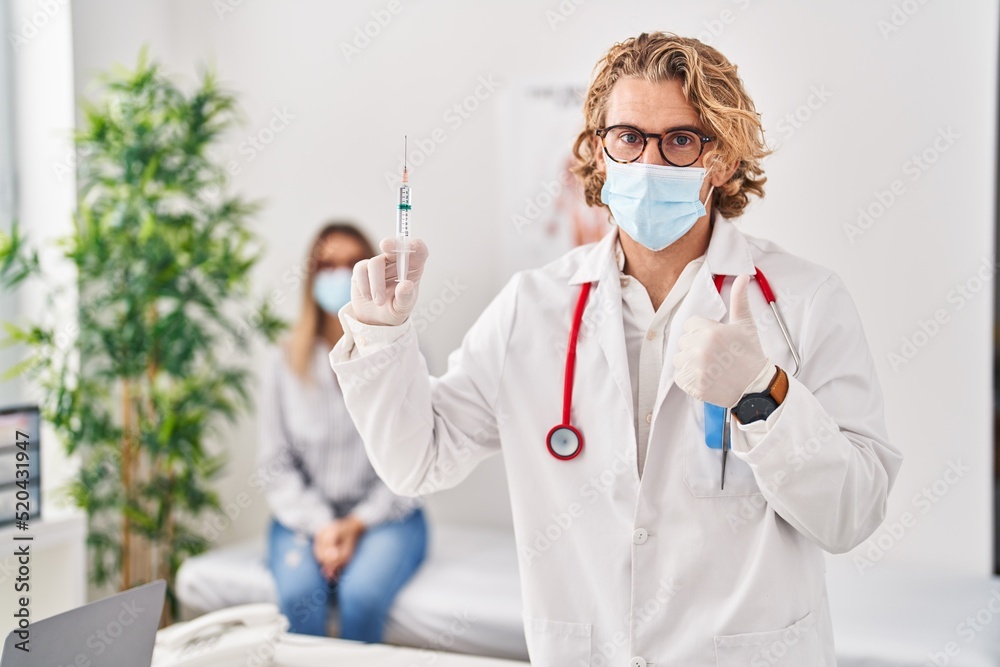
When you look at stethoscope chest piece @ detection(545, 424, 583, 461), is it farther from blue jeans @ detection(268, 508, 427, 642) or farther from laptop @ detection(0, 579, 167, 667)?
blue jeans @ detection(268, 508, 427, 642)

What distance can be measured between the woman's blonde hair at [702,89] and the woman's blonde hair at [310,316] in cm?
160

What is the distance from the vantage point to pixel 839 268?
8.95 ft

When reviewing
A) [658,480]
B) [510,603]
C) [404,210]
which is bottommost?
[510,603]

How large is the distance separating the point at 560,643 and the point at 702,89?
3.22 ft

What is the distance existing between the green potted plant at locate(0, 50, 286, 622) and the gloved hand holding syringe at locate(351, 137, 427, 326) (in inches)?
65.7

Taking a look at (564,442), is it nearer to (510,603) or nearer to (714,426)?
(714,426)

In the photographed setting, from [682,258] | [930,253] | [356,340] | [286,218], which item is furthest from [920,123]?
[286,218]

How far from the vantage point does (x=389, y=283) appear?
140cm

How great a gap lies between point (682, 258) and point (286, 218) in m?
2.23

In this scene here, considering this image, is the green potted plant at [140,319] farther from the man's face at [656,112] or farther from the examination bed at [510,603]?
the man's face at [656,112]

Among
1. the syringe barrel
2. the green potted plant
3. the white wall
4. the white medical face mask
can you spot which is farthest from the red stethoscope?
the green potted plant

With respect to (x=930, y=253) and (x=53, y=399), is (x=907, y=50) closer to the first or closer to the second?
(x=930, y=253)

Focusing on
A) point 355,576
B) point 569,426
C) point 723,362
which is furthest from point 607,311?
point 355,576

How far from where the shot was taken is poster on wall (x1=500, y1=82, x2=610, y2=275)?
297cm
